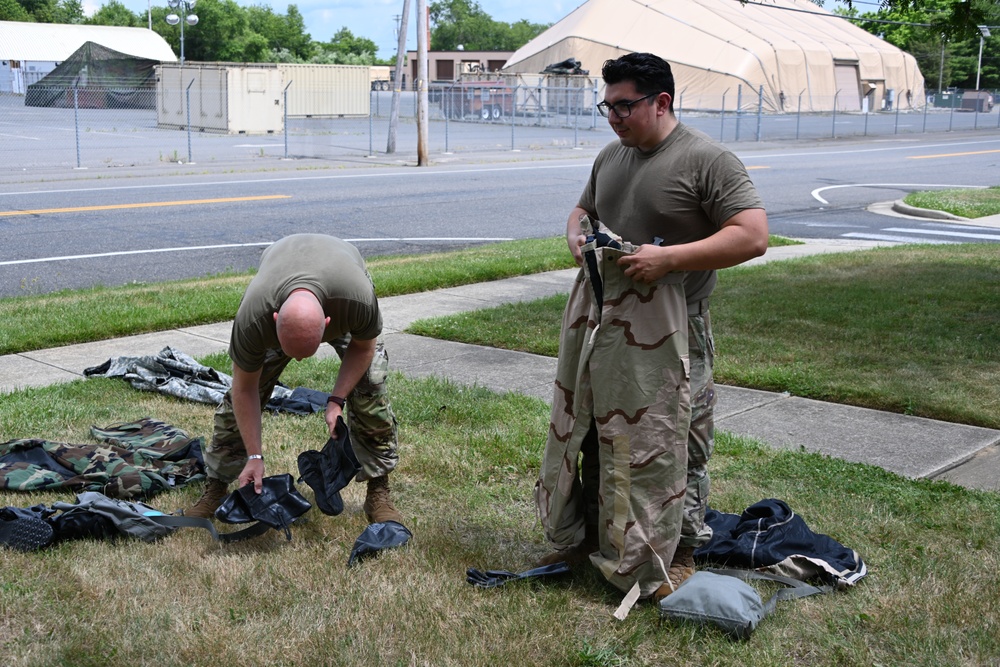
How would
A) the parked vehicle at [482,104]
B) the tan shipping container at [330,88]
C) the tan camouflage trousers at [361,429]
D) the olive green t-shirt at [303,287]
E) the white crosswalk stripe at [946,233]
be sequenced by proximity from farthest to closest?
1. the parked vehicle at [482,104]
2. the tan shipping container at [330,88]
3. the white crosswalk stripe at [946,233]
4. the tan camouflage trousers at [361,429]
5. the olive green t-shirt at [303,287]

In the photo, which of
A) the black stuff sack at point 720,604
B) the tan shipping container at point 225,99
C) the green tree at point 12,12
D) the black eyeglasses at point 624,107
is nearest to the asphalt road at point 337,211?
the black eyeglasses at point 624,107

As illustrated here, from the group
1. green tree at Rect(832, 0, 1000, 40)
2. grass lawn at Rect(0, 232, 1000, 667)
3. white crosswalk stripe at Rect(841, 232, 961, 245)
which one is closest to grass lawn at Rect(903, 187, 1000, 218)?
white crosswalk stripe at Rect(841, 232, 961, 245)

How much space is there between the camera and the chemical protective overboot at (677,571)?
3783 mm

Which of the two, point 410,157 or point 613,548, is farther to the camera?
point 410,157

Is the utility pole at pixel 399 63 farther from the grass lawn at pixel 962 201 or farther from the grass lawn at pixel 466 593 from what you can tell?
the grass lawn at pixel 466 593

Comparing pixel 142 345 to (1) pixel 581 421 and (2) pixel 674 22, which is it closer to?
(1) pixel 581 421

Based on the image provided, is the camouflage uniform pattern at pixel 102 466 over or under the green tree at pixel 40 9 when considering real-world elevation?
under

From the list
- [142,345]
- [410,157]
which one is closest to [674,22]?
[410,157]

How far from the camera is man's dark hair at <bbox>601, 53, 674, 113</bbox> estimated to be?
3.56 meters

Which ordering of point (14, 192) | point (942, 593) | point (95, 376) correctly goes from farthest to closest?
1. point (14, 192)
2. point (95, 376)
3. point (942, 593)

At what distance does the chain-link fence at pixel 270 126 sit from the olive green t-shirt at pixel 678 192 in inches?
730

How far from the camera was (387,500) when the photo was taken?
4.63 m

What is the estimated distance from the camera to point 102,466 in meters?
5.02

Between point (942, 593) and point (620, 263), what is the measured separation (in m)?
1.68
